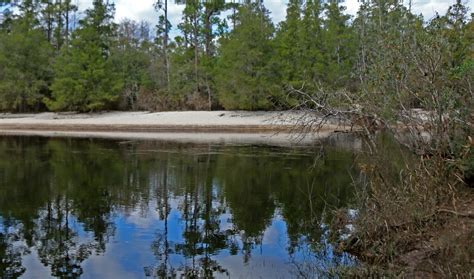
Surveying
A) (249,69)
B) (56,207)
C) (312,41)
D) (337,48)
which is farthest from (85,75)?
(56,207)

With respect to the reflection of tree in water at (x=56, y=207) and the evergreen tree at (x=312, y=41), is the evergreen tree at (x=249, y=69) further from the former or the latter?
the reflection of tree in water at (x=56, y=207)

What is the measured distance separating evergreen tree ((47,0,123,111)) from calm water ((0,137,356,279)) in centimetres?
2519

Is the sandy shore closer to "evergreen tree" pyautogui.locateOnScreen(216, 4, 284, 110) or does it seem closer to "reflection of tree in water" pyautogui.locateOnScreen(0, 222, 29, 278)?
"evergreen tree" pyautogui.locateOnScreen(216, 4, 284, 110)

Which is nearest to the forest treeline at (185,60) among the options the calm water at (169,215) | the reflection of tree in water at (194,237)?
the calm water at (169,215)

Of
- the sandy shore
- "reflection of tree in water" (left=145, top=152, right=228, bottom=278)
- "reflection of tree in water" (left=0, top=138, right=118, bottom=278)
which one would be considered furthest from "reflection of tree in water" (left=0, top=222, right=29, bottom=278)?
the sandy shore

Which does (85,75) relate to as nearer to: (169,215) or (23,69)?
(23,69)

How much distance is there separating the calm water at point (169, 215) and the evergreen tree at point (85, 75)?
82.7ft

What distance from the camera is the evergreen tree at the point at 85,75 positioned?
150ft

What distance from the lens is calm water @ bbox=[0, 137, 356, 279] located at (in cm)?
814

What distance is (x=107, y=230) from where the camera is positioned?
10242mm

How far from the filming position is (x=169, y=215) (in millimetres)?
11461

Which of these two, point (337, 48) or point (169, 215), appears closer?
point (169, 215)

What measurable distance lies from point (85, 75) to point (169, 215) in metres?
36.9

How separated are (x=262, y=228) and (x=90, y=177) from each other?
822 cm
